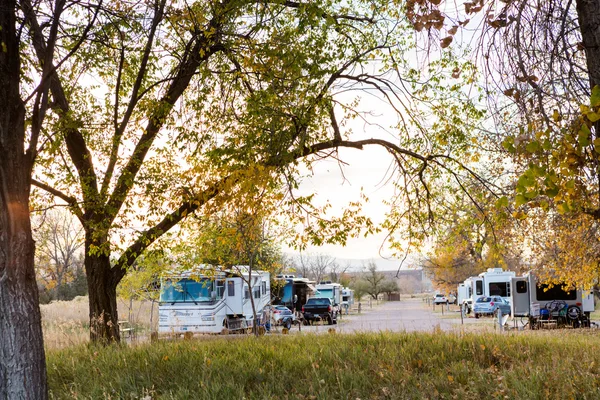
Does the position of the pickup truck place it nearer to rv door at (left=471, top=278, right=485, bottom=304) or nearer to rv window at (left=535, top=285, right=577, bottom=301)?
rv door at (left=471, top=278, right=485, bottom=304)

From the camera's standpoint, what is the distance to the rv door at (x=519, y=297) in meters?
26.4

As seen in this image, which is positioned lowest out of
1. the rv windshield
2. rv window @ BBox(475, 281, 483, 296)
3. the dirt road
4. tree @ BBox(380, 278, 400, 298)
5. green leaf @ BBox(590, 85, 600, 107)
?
tree @ BBox(380, 278, 400, 298)

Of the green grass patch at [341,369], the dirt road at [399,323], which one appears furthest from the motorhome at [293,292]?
the green grass patch at [341,369]

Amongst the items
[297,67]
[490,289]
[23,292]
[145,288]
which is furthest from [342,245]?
[490,289]

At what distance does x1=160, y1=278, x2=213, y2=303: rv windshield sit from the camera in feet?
74.9

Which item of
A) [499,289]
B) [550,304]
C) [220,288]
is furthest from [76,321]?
[499,289]

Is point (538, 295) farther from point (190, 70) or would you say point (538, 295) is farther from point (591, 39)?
point (591, 39)

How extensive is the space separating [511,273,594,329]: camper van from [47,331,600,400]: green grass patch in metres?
14.9

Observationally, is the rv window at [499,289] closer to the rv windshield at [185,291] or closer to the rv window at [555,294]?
the rv window at [555,294]

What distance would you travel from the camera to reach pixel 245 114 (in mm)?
11516

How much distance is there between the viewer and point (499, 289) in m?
37.1

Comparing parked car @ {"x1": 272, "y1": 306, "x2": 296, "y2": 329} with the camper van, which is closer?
the camper van

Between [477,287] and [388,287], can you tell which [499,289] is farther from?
[388,287]

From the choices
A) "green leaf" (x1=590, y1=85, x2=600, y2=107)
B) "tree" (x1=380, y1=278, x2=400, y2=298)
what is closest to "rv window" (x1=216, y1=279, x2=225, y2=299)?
"green leaf" (x1=590, y1=85, x2=600, y2=107)
